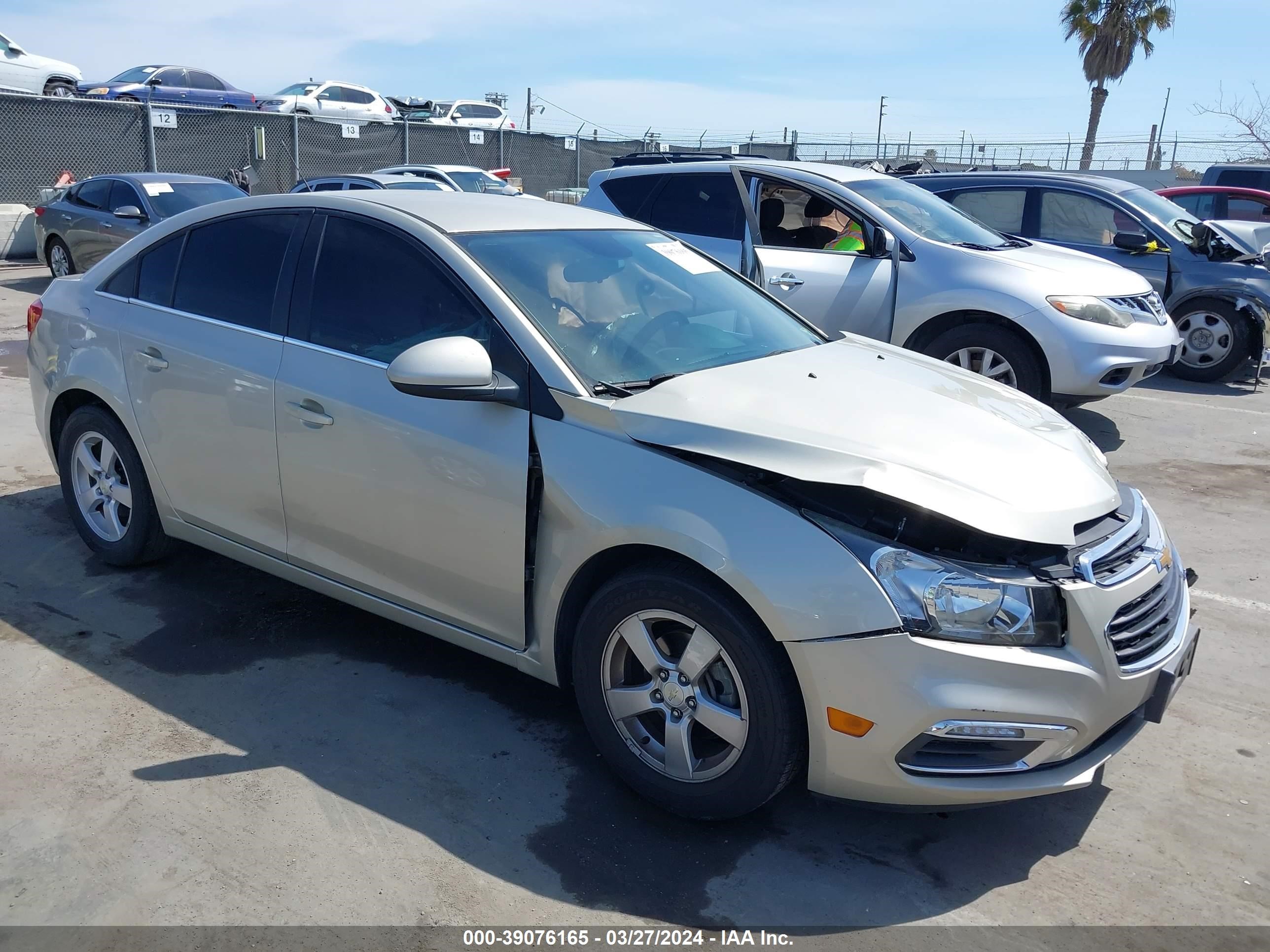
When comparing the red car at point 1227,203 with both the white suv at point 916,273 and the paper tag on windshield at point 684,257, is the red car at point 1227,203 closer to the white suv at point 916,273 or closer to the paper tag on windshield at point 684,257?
the white suv at point 916,273

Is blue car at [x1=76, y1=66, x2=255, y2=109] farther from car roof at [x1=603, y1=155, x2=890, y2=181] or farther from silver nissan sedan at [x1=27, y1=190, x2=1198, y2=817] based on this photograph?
silver nissan sedan at [x1=27, y1=190, x2=1198, y2=817]

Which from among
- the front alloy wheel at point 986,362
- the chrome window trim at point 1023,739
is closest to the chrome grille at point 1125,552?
the chrome window trim at point 1023,739

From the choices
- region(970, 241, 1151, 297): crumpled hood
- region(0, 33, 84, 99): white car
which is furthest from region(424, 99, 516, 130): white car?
region(970, 241, 1151, 297): crumpled hood

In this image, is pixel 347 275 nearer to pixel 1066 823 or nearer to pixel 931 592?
pixel 931 592

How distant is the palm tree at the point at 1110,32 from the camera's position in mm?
31094

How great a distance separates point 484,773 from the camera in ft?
11.0

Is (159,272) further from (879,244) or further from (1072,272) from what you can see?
(1072,272)

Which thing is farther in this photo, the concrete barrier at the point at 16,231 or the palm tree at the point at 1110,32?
the palm tree at the point at 1110,32

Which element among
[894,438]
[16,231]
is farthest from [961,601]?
[16,231]

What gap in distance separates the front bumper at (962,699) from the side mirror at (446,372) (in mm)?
1210

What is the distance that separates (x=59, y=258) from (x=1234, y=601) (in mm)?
14303

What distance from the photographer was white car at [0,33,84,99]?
21.7 metres

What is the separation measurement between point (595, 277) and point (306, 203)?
1198 mm

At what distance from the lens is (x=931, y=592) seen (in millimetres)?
2660
